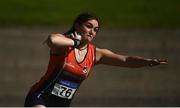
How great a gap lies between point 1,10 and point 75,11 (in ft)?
7.68

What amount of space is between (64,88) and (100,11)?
16.5 m

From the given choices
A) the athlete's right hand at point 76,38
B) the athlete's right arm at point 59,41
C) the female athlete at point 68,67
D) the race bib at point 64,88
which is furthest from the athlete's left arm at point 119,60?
the athlete's right arm at point 59,41

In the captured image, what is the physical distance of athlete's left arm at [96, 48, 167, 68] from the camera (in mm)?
7961

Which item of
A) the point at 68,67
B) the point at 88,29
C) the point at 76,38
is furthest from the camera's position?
the point at 68,67

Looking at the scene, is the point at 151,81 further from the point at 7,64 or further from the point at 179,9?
the point at 179,9

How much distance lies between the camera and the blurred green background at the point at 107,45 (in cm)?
1655

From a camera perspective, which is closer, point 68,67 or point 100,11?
point 68,67

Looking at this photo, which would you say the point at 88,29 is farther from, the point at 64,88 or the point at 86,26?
the point at 64,88

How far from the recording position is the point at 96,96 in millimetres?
16453

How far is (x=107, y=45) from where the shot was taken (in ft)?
62.8

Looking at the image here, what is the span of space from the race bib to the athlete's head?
55cm

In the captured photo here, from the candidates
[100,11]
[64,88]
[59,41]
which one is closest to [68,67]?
[64,88]

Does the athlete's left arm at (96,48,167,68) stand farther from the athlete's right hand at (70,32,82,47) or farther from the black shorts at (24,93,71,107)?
the athlete's right hand at (70,32,82,47)

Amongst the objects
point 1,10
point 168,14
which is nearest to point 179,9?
point 168,14
